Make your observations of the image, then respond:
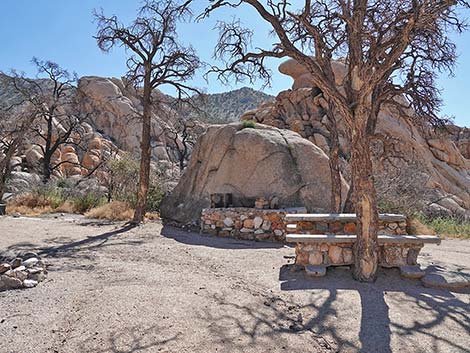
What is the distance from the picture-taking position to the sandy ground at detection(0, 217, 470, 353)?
3.02m

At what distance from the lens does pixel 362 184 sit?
4738 mm

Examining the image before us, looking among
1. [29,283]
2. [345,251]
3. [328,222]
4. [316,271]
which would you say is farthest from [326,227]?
[29,283]

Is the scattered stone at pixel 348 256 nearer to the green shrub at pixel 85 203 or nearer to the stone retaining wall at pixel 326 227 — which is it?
the stone retaining wall at pixel 326 227

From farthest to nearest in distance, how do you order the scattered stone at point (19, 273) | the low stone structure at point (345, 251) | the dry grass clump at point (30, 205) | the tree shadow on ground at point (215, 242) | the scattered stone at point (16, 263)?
the dry grass clump at point (30, 205)
the tree shadow on ground at point (215, 242)
the low stone structure at point (345, 251)
the scattered stone at point (16, 263)
the scattered stone at point (19, 273)

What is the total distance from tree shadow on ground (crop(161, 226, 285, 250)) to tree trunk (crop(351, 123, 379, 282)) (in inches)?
116

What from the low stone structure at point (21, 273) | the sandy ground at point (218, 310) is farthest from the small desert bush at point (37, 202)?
the low stone structure at point (21, 273)

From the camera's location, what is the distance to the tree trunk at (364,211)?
15.5ft

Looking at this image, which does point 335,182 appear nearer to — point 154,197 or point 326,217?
point 326,217

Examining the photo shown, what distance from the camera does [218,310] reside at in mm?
3635

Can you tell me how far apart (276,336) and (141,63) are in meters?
9.92

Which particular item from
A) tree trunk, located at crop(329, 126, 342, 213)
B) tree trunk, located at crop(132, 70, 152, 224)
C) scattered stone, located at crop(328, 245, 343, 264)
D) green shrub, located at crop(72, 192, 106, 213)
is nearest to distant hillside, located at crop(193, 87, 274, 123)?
green shrub, located at crop(72, 192, 106, 213)

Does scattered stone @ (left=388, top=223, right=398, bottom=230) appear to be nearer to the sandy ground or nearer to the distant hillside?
the sandy ground

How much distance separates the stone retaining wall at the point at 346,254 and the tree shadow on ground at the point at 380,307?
0.46 ft

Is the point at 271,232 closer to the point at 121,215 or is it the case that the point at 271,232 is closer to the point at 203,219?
the point at 203,219
